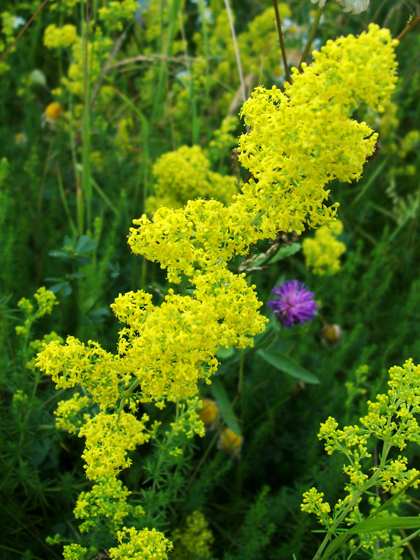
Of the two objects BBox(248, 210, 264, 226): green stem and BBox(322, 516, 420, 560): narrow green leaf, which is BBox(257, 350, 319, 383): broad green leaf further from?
BBox(248, 210, 264, 226): green stem

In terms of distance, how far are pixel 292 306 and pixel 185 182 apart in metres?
0.84

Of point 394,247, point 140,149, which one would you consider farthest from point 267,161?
point 394,247

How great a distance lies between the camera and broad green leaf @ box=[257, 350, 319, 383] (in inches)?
88.5

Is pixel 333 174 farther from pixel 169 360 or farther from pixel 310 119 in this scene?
pixel 169 360

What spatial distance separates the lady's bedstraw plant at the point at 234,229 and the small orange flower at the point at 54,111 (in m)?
2.59

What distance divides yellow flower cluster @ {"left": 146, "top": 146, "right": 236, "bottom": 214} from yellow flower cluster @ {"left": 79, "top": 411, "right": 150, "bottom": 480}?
138cm

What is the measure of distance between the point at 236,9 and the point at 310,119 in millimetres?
4701

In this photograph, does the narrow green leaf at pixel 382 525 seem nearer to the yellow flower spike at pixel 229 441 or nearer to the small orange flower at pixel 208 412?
the yellow flower spike at pixel 229 441

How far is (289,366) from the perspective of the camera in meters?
2.29

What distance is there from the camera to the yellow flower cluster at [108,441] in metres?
1.46

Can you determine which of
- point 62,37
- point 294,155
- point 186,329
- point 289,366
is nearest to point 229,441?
point 289,366

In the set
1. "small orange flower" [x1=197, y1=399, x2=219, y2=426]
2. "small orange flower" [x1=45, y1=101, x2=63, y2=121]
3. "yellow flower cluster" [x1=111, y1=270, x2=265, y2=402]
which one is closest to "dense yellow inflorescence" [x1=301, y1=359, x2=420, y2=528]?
"yellow flower cluster" [x1=111, y1=270, x2=265, y2=402]

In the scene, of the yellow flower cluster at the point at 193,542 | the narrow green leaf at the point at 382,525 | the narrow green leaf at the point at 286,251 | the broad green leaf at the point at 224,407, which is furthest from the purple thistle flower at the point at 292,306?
the narrow green leaf at the point at 382,525

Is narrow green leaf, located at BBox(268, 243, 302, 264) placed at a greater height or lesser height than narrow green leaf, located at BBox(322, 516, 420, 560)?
greater
